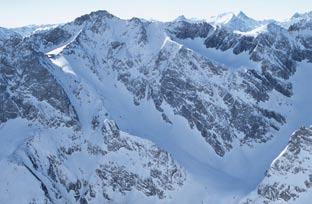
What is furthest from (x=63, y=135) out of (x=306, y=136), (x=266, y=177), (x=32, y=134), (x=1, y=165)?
(x=306, y=136)

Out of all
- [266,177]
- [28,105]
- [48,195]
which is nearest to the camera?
[48,195]

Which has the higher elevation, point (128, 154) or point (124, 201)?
point (128, 154)

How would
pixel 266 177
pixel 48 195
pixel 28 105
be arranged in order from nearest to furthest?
pixel 48 195 → pixel 266 177 → pixel 28 105

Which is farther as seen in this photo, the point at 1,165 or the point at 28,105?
the point at 28,105

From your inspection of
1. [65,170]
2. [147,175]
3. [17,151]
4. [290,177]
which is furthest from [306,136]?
[17,151]

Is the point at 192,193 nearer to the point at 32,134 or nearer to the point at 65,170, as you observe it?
the point at 65,170

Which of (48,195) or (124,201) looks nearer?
(48,195)

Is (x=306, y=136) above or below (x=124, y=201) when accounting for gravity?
above

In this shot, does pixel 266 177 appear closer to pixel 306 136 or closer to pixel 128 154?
pixel 306 136

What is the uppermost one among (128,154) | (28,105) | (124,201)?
(28,105)
